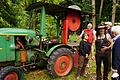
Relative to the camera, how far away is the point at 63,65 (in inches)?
407

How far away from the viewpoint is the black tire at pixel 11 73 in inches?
343

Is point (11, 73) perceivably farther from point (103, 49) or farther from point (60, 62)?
point (103, 49)

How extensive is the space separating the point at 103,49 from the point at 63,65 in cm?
182

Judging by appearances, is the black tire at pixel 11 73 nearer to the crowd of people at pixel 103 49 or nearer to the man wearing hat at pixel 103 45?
the crowd of people at pixel 103 49

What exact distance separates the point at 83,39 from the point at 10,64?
2.40m

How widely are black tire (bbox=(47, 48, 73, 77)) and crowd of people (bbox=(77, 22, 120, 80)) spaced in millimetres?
460

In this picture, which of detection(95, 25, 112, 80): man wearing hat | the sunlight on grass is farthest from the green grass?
detection(95, 25, 112, 80): man wearing hat

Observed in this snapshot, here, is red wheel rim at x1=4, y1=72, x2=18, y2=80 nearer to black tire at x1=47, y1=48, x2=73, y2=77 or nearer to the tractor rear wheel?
the tractor rear wheel

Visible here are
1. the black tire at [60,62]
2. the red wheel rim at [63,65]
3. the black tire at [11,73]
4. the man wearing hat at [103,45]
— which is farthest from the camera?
the red wheel rim at [63,65]

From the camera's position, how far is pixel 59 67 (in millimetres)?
10195

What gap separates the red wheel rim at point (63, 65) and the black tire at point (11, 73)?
4.34ft

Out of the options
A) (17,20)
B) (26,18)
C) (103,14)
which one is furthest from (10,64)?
(103,14)

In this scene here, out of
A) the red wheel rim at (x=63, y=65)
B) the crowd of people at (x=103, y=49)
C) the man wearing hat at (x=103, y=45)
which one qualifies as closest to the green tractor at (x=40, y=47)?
the red wheel rim at (x=63, y=65)

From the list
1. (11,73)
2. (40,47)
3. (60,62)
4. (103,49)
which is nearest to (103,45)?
(103,49)
